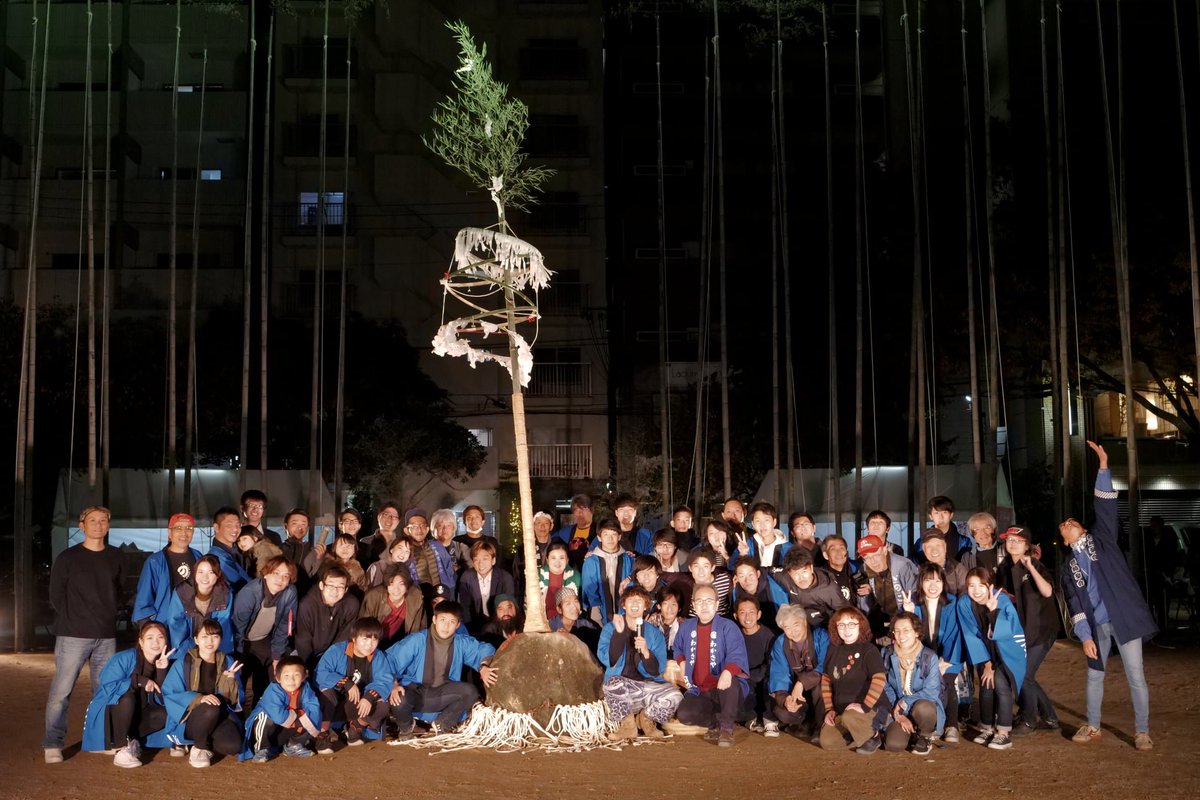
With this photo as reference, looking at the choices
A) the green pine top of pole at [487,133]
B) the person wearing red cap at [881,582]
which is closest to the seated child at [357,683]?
the green pine top of pole at [487,133]

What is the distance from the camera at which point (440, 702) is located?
7418mm

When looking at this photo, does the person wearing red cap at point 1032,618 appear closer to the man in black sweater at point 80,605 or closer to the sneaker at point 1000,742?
the sneaker at point 1000,742

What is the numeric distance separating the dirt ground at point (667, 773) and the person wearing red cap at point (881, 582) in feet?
3.66

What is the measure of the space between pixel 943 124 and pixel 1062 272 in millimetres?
14362

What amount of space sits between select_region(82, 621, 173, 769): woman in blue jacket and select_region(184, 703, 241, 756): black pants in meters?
0.23

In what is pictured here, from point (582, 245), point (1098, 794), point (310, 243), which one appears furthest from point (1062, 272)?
point (310, 243)

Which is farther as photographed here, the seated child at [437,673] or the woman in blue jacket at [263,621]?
the woman in blue jacket at [263,621]

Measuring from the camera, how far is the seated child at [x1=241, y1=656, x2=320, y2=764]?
6781 millimetres

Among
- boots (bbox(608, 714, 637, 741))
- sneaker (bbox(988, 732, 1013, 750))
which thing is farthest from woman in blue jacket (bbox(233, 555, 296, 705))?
sneaker (bbox(988, 732, 1013, 750))

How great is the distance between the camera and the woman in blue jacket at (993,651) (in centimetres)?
709

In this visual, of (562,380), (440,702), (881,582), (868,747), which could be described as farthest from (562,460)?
(868,747)

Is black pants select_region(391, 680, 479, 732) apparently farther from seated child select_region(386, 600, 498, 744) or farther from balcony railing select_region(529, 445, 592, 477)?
balcony railing select_region(529, 445, 592, 477)

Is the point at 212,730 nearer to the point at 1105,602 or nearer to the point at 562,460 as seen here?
the point at 1105,602

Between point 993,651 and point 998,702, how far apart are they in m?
0.31
